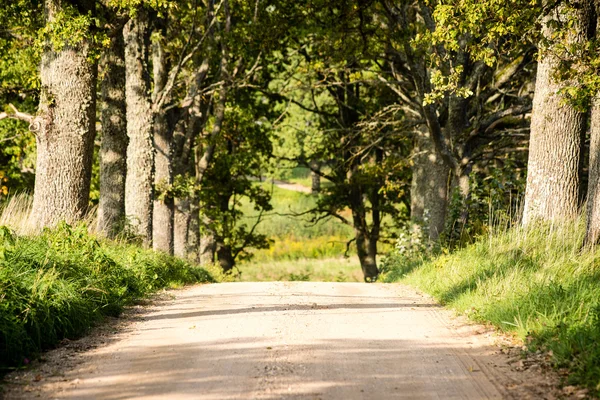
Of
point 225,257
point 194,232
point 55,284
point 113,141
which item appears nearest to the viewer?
point 55,284

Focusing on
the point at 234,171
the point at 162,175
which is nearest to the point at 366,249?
the point at 234,171

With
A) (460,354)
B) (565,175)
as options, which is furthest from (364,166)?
(460,354)

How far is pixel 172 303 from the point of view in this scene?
1144 centimetres

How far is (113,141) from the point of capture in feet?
52.1

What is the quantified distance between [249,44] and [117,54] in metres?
8.44

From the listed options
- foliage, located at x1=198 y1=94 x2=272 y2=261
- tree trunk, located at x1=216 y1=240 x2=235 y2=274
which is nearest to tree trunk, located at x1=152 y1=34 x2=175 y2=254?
foliage, located at x1=198 y1=94 x2=272 y2=261

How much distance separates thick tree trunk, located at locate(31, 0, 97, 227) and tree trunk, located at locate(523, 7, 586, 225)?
7.55 meters

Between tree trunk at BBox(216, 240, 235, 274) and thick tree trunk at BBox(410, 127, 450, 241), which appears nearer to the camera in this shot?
thick tree trunk at BBox(410, 127, 450, 241)

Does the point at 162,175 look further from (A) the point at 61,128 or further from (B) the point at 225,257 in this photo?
(B) the point at 225,257

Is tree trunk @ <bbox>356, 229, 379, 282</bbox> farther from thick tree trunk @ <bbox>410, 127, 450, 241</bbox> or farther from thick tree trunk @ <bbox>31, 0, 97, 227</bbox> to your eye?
thick tree trunk @ <bbox>31, 0, 97, 227</bbox>

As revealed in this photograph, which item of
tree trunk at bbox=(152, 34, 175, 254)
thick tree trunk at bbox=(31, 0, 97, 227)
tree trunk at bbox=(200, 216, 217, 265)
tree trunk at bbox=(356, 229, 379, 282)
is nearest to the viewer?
thick tree trunk at bbox=(31, 0, 97, 227)

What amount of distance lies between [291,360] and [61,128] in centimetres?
764

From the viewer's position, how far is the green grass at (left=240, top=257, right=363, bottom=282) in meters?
38.2

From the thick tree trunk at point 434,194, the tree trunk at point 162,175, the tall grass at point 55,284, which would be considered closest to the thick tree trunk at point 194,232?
the tree trunk at point 162,175
